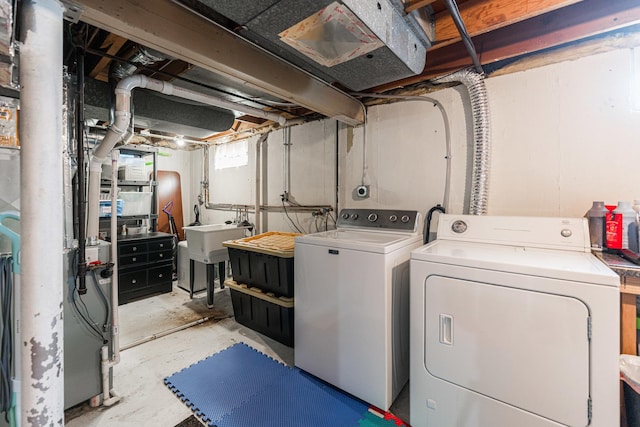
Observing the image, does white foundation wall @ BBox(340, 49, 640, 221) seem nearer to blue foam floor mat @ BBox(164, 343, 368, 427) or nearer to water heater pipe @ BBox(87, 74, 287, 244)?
blue foam floor mat @ BBox(164, 343, 368, 427)

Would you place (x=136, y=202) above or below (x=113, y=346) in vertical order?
above

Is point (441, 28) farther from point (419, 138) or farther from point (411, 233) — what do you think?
point (411, 233)

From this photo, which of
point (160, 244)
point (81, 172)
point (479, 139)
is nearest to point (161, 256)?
point (160, 244)

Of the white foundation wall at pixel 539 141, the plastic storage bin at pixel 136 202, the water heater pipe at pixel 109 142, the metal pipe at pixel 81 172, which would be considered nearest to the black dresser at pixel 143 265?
the plastic storage bin at pixel 136 202

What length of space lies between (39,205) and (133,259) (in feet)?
10.6

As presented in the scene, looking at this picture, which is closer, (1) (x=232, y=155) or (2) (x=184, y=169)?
(1) (x=232, y=155)

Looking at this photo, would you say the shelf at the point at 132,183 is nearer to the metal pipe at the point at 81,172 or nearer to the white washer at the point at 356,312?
the metal pipe at the point at 81,172

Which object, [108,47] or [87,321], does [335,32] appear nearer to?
[108,47]

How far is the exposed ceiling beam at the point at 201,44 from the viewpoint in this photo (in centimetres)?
130

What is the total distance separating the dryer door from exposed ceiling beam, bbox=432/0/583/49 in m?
1.52

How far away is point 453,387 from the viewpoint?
1577 mm

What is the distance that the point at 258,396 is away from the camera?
2.02 metres

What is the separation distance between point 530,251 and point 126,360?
10.4 ft

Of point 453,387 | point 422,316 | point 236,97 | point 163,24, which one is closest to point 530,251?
point 422,316
